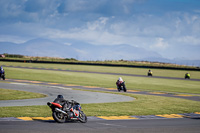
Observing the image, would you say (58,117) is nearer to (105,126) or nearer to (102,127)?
(102,127)

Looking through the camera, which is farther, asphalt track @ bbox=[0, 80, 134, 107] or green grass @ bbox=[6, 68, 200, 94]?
green grass @ bbox=[6, 68, 200, 94]

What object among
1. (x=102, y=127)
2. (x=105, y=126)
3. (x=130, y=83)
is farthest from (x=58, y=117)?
(x=130, y=83)

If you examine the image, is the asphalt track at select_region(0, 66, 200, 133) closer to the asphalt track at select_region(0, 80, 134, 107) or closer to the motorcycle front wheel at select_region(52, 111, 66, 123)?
the motorcycle front wheel at select_region(52, 111, 66, 123)

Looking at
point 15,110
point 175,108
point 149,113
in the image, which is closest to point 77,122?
point 15,110

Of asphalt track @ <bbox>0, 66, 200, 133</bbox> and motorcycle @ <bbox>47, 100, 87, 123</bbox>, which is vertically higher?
motorcycle @ <bbox>47, 100, 87, 123</bbox>

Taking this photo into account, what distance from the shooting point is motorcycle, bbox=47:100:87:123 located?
1241cm

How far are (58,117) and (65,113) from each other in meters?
0.35

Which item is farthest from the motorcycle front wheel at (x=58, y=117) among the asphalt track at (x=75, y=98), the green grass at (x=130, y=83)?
the green grass at (x=130, y=83)

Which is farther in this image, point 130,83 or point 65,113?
point 130,83

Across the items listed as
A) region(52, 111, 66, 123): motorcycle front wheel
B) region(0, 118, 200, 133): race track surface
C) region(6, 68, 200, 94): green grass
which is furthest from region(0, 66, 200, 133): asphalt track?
region(6, 68, 200, 94): green grass

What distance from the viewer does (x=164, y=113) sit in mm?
17484

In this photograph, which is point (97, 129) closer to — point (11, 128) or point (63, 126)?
point (63, 126)

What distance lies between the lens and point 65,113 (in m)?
12.5

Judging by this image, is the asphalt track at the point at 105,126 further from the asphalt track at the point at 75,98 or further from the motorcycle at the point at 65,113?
the asphalt track at the point at 75,98
